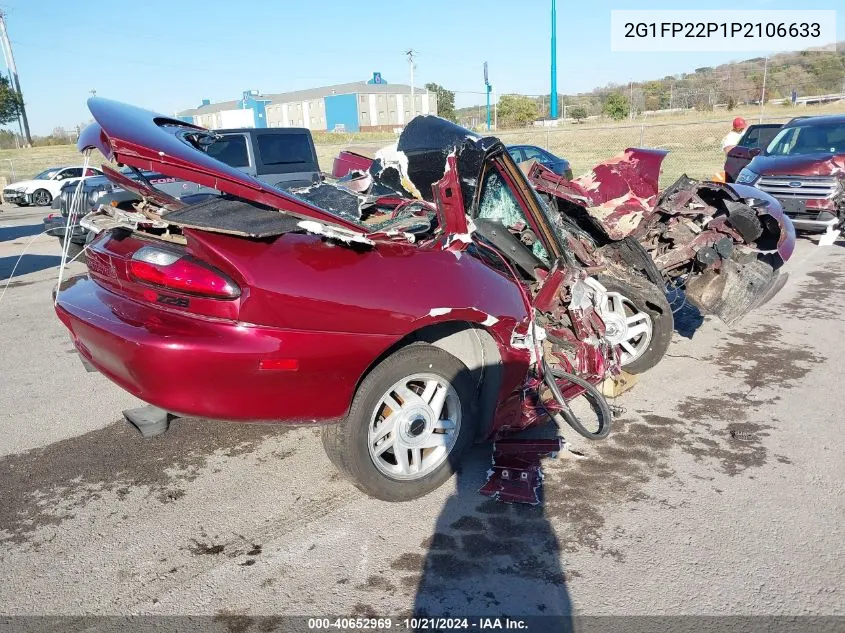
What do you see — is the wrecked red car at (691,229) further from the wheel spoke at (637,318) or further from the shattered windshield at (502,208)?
the shattered windshield at (502,208)

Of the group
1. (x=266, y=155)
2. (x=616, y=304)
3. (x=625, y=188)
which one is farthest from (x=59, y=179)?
(x=616, y=304)

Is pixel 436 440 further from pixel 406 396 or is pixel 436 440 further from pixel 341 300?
pixel 341 300

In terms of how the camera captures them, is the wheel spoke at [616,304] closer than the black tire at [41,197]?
Yes

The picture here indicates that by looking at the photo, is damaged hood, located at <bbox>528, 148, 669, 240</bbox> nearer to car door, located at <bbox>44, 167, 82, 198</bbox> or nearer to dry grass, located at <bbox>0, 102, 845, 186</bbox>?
dry grass, located at <bbox>0, 102, 845, 186</bbox>

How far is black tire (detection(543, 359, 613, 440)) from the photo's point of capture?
3.56 m

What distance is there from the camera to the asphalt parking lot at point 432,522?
8.13ft

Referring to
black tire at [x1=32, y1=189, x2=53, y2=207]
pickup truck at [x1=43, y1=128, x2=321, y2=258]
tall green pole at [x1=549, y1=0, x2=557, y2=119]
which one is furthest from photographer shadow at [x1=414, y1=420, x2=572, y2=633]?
tall green pole at [x1=549, y1=0, x2=557, y2=119]

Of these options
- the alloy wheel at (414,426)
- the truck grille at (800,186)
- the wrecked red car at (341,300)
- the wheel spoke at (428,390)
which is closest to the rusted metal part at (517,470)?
the wrecked red car at (341,300)

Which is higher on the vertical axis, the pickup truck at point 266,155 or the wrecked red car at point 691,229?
the pickup truck at point 266,155

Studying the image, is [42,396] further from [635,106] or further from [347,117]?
[347,117]

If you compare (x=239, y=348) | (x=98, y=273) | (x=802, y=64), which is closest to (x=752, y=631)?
(x=239, y=348)

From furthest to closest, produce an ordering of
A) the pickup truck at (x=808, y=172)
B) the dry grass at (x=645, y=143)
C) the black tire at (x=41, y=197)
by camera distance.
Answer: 1. the dry grass at (x=645, y=143)
2. the black tire at (x=41, y=197)
3. the pickup truck at (x=808, y=172)

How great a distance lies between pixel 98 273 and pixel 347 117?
79.3 m

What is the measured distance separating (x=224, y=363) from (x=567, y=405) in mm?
2013
